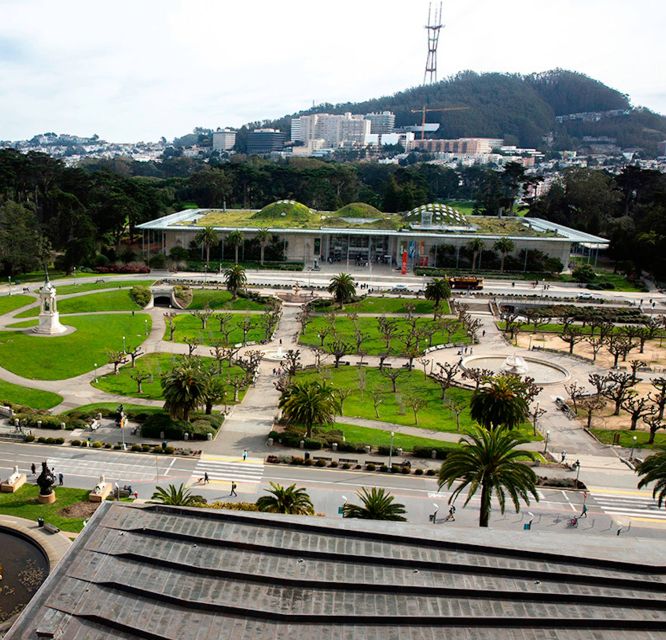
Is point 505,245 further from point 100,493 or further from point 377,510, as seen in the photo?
point 100,493

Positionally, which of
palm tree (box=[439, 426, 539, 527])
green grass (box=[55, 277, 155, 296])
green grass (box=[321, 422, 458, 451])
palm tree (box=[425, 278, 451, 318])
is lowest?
green grass (box=[321, 422, 458, 451])

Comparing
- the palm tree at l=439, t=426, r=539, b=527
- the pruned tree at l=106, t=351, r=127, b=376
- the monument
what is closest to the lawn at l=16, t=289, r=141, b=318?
the monument

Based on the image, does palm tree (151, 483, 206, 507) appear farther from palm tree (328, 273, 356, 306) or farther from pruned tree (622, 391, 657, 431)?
palm tree (328, 273, 356, 306)

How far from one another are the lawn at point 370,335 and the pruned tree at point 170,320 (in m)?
17.1

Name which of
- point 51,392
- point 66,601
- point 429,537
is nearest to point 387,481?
point 429,537

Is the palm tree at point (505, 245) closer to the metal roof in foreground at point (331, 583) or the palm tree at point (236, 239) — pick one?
the palm tree at point (236, 239)

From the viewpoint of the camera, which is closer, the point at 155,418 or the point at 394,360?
the point at 155,418

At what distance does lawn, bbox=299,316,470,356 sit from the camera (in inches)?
3450

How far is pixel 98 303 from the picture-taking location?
10162 cm

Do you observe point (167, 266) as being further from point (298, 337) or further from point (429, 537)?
point (429, 537)

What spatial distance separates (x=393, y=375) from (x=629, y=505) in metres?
28.8

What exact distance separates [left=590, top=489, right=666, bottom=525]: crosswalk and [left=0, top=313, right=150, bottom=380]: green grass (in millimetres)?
53643

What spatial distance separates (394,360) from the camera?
275 ft

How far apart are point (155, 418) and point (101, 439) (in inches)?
194
